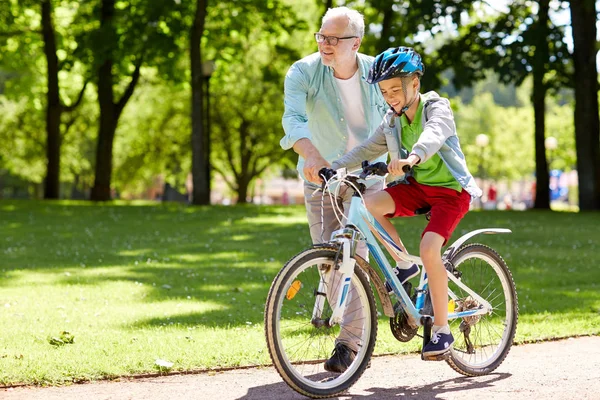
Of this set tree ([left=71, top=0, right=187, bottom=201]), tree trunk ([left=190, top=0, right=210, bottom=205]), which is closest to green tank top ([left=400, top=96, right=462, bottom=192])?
tree trunk ([left=190, top=0, right=210, bottom=205])

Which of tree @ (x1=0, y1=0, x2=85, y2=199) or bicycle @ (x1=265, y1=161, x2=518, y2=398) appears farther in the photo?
tree @ (x1=0, y1=0, x2=85, y2=199)

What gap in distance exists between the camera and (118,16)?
25625mm

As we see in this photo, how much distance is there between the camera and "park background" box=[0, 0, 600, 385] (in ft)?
23.7

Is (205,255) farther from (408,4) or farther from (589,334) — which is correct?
(408,4)

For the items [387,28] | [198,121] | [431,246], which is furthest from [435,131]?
[387,28]

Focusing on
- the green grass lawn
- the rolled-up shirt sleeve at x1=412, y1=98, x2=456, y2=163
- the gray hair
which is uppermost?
the gray hair

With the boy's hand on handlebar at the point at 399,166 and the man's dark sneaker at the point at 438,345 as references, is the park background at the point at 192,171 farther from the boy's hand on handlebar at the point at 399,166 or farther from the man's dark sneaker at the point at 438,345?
the boy's hand on handlebar at the point at 399,166

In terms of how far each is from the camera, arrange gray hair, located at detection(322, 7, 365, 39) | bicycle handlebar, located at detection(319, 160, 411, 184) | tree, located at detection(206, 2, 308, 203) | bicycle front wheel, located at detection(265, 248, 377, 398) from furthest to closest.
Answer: tree, located at detection(206, 2, 308, 203) < gray hair, located at detection(322, 7, 365, 39) < bicycle handlebar, located at detection(319, 160, 411, 184) < bicycle front wheel, located at detection(265, 248, 377, 398)

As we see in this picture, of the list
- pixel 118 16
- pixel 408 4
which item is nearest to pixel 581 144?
pixel 408 4

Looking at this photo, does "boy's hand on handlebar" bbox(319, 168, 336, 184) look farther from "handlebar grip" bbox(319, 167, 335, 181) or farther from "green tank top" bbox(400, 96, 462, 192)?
"green tank top" bbox(400, 96, 462, 192)

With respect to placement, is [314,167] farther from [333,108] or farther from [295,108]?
[333,108]

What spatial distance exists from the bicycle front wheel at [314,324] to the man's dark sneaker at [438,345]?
0.34 metres

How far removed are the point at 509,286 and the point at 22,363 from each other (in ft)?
9.92

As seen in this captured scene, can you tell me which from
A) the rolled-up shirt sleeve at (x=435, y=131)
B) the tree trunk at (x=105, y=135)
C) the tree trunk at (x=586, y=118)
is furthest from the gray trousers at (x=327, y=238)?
the tree trunk at (x=105, y=135)
